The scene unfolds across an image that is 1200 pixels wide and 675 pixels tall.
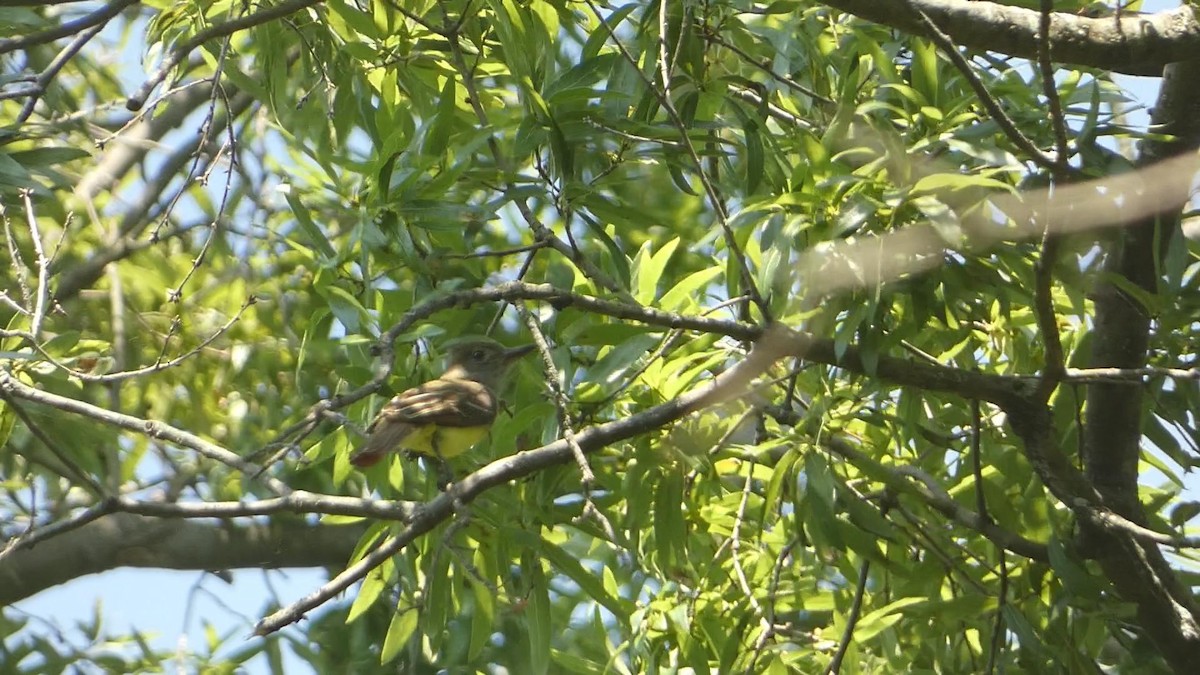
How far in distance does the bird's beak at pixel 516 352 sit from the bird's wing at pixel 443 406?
136mm

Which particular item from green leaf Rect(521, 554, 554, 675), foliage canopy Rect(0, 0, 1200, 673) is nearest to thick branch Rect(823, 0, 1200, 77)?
foliage canopy Rect(0, 0, 1200, 673)

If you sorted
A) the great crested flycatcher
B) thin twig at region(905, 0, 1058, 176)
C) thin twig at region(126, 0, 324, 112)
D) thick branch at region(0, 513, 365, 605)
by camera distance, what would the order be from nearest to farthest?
thin twig at region(905, 0, 1058, 176)
thin twig at region(126, 0, 324, 112)
the great crested flycatcher
thick branch at region(0, 513, 365, 605)

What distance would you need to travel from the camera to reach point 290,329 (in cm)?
571

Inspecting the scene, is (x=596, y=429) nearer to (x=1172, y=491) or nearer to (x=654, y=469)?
(x=654, y=469)

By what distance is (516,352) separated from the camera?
4.17 metres

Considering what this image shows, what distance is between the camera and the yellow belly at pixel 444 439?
408cm

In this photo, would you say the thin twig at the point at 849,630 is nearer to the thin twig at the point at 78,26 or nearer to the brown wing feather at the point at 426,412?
the brown wing feather at the point at 426,412

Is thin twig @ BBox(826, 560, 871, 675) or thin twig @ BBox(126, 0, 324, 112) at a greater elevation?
thin twig @ BBox(126, 0, 324, 112)

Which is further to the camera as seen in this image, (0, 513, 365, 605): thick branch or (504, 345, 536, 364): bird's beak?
(0, 513, 365, 605): thick branch

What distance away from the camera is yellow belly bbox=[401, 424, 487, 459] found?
408 centimetres

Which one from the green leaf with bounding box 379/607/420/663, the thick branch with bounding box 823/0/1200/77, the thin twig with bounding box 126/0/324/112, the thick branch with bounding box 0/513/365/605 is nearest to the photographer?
the thick branch with bounding box 823/0/1200/77

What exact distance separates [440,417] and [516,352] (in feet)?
0.96

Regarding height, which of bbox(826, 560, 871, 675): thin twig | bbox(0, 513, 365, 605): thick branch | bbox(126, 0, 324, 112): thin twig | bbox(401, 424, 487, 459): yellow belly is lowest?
bbox(826, 560, 871, 675): thin twig

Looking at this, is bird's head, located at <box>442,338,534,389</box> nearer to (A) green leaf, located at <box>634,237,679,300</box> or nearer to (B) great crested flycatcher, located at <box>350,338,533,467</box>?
(B) great crested flycatcher, located at <box>350,338,533,467</box>
